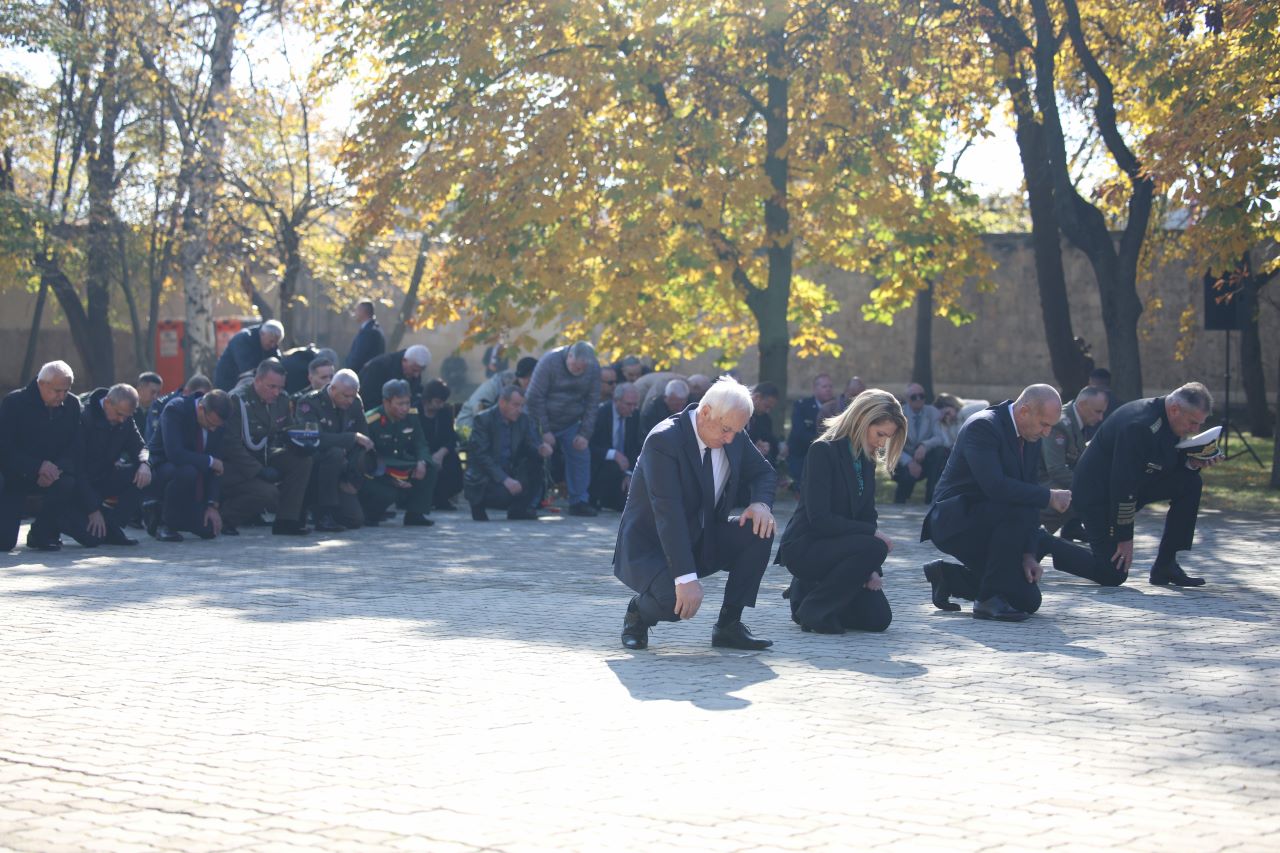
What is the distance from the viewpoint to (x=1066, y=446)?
47.5 ft

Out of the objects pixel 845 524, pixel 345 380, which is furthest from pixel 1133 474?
pixel 345 380

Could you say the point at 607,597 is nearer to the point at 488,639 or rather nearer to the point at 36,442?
the point at 488,639

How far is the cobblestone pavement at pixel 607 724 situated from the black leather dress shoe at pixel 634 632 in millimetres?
208

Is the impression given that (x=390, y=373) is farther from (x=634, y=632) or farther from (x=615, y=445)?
(x=634, y=632)

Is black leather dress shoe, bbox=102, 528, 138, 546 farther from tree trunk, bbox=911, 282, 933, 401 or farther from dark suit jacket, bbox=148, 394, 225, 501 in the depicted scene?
tree trunk, bbox=911, 282, 933, 401

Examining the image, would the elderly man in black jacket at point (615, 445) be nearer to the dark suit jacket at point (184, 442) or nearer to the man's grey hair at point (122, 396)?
the dark suit jacket at point (184, 442)

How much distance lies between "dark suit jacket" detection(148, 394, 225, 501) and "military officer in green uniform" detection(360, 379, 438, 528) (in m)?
1.97

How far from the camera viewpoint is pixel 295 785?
5.80 metres

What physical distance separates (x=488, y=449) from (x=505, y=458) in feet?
0.81

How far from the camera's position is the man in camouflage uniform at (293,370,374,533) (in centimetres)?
1666

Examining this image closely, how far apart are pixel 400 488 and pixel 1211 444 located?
897 centimetres

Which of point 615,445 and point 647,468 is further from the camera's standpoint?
point 615,445

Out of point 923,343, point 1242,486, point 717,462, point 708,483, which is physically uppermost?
point 923,343

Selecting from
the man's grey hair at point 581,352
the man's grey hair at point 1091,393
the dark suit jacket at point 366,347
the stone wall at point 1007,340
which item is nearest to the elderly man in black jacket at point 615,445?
the man's grey hair at point 581,352
